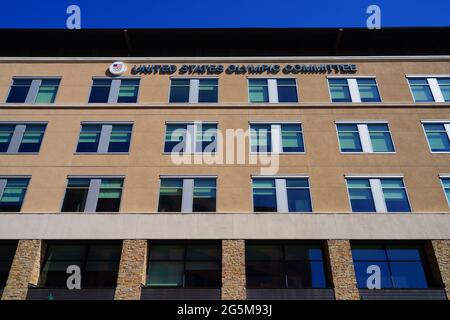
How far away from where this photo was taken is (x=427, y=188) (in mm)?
19891

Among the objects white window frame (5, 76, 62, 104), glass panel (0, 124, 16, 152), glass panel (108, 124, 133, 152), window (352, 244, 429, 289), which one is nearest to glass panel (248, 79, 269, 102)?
glass panel (108, 124, 133, 152)

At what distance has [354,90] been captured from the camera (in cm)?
2386

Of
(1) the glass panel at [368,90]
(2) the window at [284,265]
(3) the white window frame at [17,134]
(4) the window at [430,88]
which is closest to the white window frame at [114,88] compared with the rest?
(3) the white window frame at [17,134]

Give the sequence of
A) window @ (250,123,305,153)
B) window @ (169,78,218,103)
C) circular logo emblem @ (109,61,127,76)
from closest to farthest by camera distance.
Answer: window @ (250,123,305,153) → window @ (169,78,218,103) → circular logo emblem @ (109,61,127,76)

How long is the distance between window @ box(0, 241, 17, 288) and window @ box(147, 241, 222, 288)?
6.47m

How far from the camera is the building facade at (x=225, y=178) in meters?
17.9

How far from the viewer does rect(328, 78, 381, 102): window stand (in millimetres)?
23547

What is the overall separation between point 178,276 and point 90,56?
15615 mm

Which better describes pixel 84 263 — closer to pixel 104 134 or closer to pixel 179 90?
pixel 104 134

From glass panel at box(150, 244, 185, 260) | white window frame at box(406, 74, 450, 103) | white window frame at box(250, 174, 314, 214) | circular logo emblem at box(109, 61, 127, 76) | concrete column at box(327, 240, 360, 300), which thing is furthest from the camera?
circular logo emblem at box(109, 61, 127, 76)

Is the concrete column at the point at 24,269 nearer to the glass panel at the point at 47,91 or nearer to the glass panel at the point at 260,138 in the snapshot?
the glass panel at the point at 47,91

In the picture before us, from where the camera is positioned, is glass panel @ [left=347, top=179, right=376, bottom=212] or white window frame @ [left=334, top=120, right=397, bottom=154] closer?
glass panel @ [left=347, top=179, right=376, bottom=212]

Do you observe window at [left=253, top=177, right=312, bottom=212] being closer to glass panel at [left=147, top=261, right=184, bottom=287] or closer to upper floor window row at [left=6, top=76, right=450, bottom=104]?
glass panel at [left=147, top=261, right=184, bottom=287]
